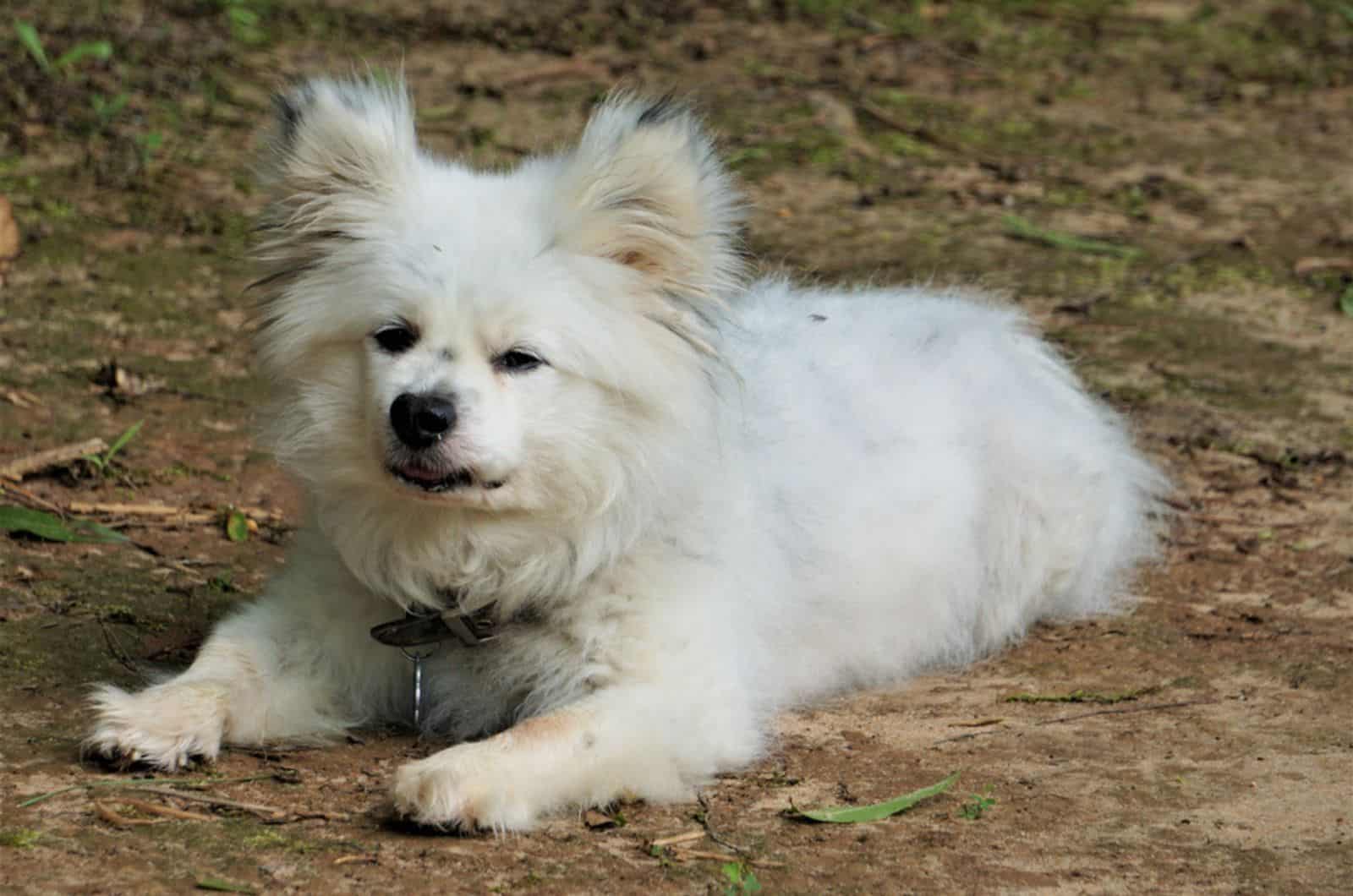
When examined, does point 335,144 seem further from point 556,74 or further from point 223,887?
point 556,74

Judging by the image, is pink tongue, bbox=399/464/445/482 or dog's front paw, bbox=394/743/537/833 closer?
dog's front paw, bbox=394/743/537/833

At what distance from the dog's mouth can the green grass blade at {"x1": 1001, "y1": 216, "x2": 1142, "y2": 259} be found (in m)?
5.50

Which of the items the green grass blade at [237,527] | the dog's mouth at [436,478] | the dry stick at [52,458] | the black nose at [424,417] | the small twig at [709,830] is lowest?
the small twig at [709,830]

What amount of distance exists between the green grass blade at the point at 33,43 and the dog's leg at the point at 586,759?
6.42 metres

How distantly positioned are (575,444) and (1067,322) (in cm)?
445

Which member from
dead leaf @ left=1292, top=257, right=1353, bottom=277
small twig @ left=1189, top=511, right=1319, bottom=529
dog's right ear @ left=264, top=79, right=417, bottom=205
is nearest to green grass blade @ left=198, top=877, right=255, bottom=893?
dog's right ear @ left=264, top=79, right=417, bottom=205

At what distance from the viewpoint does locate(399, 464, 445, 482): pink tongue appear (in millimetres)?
4082

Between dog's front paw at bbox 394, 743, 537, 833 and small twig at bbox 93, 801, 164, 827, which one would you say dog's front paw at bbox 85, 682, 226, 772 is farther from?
dog's front paw at bbox 394, 743, 537, 833

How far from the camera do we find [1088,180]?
10039 millimetres

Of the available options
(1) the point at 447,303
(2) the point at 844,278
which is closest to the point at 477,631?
(1) the point at 447,303

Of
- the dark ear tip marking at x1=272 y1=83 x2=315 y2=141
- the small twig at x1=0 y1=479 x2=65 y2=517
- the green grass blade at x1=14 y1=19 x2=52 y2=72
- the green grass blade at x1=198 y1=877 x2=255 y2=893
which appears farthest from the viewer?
the green grass blade at x1=14 y1=19 x2=52 y2=72

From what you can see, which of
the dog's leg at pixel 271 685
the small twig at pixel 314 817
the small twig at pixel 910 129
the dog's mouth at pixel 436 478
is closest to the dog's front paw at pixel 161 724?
the dog's leg at pixel 271 685

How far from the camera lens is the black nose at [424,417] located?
13.1 ft

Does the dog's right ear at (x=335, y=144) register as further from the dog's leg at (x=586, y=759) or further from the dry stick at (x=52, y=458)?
the dry stick at (x=52, y=458)
